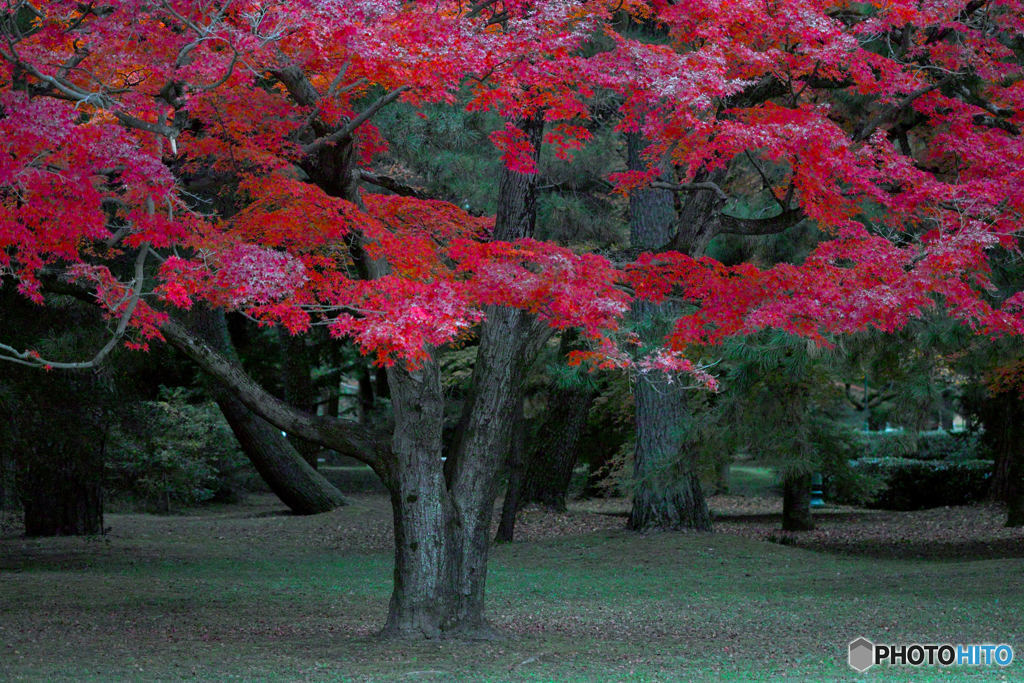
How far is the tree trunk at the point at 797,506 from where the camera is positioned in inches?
667

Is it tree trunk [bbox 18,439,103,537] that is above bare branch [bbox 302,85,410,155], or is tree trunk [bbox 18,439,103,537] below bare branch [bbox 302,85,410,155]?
below

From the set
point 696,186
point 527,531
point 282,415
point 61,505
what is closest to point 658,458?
point 527,531

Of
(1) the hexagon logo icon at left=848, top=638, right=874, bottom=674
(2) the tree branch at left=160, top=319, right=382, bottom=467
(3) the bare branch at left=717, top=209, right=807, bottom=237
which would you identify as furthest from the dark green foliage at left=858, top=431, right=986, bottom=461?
(2) the tree branch at left=160, top=319, right=382, bottom=467

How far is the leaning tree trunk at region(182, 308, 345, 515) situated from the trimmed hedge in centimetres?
1113

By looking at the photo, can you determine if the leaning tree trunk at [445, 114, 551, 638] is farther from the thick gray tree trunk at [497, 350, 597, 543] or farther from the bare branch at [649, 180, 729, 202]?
the thick gray tree trunk at [497, 350, 597, 543]

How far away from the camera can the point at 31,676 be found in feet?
20.2

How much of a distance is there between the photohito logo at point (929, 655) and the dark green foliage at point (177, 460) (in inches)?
368

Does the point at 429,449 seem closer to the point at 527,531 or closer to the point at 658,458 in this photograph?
the point at 658,458

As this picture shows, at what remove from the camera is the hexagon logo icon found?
6.71 meters

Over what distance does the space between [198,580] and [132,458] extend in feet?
21.8

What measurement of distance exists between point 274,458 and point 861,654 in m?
12.7

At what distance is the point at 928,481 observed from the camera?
2145 centimetres

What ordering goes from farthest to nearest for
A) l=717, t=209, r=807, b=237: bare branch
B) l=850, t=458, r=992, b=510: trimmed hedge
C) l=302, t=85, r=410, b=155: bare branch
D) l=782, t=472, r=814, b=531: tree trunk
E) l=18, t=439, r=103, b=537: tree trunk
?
l=850, t=458, r=992, b=510: trimmed hedge < l=782, t=472, r=814, b=531: tree trunk < l=18, t=439, r=103, b=537: tree trunk < l=717, t=209, r=807, b=237: bare branch < l=302, t=85, r=410, b=155: bare branch

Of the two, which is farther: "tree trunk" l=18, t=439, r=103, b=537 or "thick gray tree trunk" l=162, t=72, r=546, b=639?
"tree trunk" l=18, t=439, r=103, b=537
